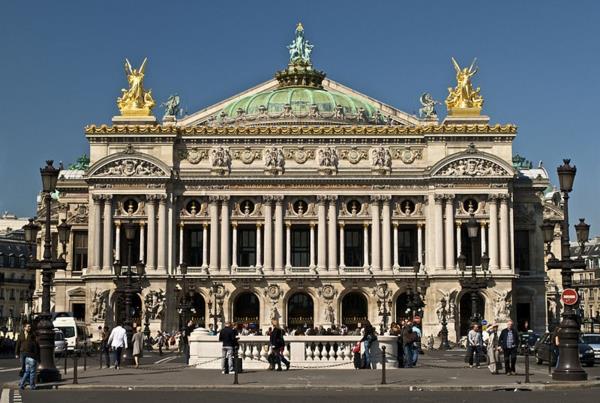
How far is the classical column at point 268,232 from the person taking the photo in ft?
330

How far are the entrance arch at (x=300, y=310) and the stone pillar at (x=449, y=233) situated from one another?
491 inches

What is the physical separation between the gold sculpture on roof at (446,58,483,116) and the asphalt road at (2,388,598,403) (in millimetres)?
65656

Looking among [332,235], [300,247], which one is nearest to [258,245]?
[300,247]

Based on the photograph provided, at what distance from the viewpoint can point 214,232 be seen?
10056 cm

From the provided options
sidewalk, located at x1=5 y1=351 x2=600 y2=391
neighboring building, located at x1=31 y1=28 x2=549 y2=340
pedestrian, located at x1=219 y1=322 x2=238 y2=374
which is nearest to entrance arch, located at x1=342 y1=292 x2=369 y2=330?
neighboring building, located at x1=31 y1=28 x2=549 y2=340

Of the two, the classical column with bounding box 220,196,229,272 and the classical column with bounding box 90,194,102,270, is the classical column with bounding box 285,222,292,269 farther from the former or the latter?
the classical column with bounding box 90,194,102,270

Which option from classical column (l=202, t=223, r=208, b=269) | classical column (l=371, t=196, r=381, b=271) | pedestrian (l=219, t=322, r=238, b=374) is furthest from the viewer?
Answer: classical column (l=202, t=223, r=208, b=269)

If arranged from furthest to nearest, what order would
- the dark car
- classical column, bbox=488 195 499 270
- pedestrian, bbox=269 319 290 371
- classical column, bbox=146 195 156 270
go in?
classical column, bbox=146 195 156 270
classical column, bbox=488 195 499 270
the dark car
pedestrian, bbox=269 319 290 371

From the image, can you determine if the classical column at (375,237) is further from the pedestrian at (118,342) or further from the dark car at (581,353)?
the pedestrian at (118,342)

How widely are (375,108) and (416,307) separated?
42.7 meters

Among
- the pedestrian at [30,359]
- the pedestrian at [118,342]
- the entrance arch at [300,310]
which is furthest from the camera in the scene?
the entrance arch at [300,310]

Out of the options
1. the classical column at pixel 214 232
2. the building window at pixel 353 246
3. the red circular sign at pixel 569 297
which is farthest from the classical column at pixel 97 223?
the red circular sign at pixel 569 297

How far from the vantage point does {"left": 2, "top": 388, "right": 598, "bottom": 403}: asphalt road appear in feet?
117

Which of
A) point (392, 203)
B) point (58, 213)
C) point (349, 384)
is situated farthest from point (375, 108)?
point (349, 384)
